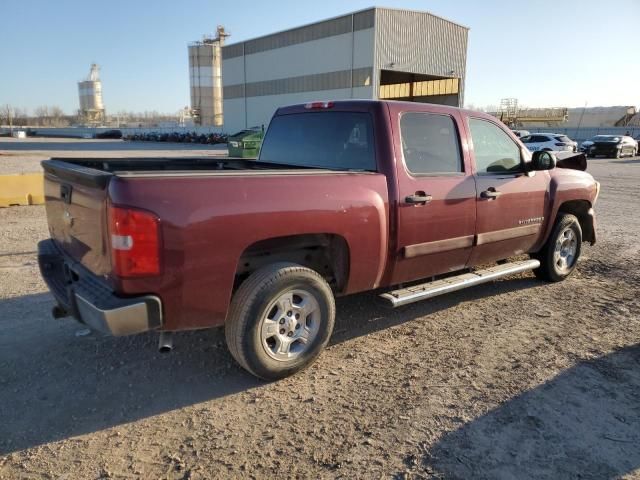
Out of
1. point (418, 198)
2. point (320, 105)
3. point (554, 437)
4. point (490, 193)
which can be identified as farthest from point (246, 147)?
point (554, 437)

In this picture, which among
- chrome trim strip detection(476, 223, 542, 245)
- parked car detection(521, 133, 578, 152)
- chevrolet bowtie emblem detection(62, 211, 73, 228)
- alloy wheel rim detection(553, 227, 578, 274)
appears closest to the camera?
chevrolet bowtie emblem detection(62, 211, 73, 228)

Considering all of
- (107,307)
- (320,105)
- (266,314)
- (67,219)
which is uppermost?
(320,105)

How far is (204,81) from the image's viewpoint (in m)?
83.0

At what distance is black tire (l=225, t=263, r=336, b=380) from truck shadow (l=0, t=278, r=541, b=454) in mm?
233

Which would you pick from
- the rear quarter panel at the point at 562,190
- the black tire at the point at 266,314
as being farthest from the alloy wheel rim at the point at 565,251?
the black tire at the point at 266,314

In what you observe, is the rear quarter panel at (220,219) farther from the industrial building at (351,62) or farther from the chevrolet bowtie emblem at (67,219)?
the industrial building at (351,62)

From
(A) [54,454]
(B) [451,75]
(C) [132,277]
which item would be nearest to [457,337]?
(C) [132,277]

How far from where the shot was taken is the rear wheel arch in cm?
342

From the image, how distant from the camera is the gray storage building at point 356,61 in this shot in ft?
118

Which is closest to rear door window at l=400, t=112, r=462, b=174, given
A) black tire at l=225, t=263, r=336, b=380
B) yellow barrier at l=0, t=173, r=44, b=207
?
black tire at l=225, t=263, r=336, b=380

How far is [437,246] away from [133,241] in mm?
2565

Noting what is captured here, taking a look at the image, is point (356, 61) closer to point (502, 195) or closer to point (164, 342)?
point (502, 195)

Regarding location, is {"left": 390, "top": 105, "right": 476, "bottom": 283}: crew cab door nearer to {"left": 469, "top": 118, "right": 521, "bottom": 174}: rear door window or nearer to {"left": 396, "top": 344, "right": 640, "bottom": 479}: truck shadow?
{"left": 469, "top": 118, "right": 521, "bottom": 174}: rear door window

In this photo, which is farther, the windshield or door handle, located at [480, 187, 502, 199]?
door handle, located at [480, 187, 502, 199]
